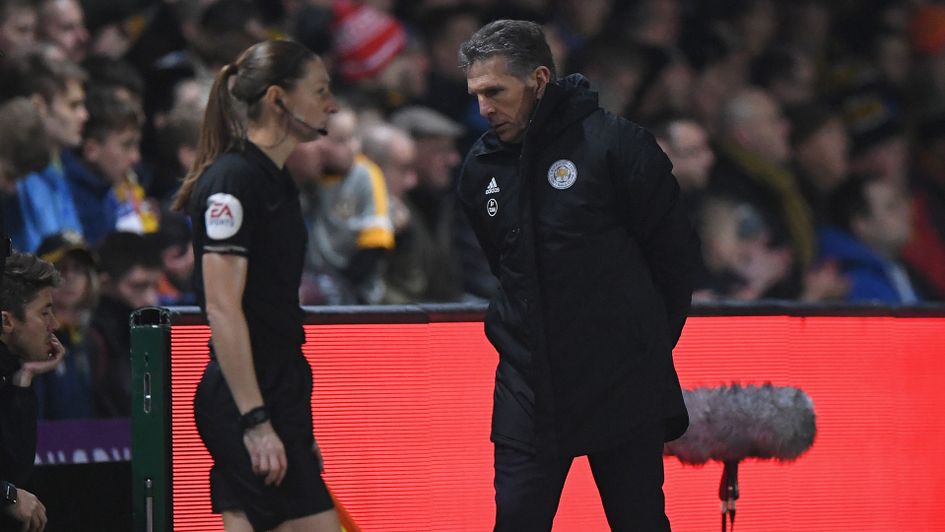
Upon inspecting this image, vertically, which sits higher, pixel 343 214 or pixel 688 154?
pixel 688 154

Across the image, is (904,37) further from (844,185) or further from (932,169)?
(844,185)

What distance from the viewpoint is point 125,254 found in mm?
6516

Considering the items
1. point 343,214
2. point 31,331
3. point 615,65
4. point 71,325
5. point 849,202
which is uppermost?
point 615,65

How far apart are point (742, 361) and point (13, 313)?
7.61 feet

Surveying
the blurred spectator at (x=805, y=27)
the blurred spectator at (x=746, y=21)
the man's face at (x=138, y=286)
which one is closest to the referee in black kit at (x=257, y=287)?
the man's face at (x=138, y=286)

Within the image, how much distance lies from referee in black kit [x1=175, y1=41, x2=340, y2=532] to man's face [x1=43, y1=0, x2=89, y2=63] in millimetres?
3466

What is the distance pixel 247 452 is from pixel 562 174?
1.08 m

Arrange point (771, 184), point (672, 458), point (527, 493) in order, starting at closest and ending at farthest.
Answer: point (527, 493) → point (672, 458) → point (771, 184)

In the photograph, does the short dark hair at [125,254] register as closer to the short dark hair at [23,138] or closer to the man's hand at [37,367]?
the short dark hair at [23,138]

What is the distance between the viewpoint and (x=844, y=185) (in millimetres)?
9617

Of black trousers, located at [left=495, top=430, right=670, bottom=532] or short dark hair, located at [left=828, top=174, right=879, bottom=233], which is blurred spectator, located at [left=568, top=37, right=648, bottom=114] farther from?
black trousers, located at [left=495, top=430, right=670, bottom=532]

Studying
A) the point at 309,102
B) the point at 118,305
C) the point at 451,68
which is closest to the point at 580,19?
the point at 451,68

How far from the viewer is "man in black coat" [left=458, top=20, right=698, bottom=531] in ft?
14.4

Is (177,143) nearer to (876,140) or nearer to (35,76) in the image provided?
(35,76)
